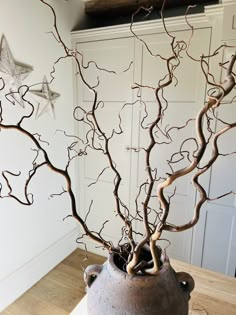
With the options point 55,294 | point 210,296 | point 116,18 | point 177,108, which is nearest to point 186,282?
point 210,296

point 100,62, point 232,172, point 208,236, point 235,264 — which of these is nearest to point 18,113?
point 100,62

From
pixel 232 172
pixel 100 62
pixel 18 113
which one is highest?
pixel 100 62

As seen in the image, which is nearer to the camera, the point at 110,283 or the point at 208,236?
the point at 110,283

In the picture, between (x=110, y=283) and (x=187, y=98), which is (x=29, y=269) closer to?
(x=110, y=283)

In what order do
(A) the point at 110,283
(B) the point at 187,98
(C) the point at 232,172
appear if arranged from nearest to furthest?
(A) the point at 110,283 < (C) the point at 232,172 < (B) the point at 187,98

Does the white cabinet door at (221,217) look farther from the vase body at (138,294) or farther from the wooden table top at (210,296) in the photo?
the vase body at (138,294)

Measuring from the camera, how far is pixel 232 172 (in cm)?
173

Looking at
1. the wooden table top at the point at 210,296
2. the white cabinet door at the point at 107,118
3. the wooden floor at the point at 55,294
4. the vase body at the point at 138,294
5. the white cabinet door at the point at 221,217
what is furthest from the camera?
the white cabinet door at the point at 107,118

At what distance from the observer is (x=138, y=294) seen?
1.80 ft

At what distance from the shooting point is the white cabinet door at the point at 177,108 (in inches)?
70.5

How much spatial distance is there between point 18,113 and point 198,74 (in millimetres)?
1319

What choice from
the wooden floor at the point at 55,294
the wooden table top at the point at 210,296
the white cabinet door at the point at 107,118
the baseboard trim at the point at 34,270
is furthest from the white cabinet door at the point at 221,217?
the baseboard trim at the point at 34,270

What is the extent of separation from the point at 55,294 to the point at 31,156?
A: 111 cm

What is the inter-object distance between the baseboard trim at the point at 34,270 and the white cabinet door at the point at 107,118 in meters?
0.32
